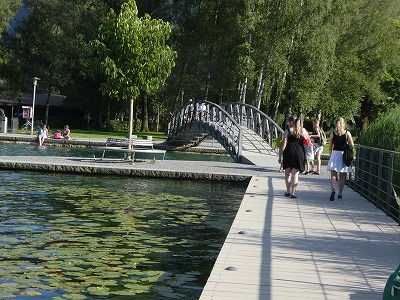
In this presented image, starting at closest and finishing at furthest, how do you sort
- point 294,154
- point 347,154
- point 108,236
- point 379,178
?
point 108,236 → point 379,178 → point 347,154 → point 294,154

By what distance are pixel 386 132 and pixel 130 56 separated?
41.7 feet

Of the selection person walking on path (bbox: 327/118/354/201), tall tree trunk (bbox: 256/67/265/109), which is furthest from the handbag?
tall tree trunk (bbox: 256/67/265/109)

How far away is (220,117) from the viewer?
34.1m

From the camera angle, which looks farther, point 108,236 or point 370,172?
point 370,172

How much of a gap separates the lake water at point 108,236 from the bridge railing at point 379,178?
2.95m

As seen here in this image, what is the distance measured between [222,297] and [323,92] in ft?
181

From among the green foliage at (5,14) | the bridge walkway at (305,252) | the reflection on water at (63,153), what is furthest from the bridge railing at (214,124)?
the green foliage at (5,14)

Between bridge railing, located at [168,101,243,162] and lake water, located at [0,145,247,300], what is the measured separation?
31.0 feet

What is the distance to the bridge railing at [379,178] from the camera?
14477mm

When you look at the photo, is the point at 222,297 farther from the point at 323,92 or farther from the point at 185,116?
the point at 323,92

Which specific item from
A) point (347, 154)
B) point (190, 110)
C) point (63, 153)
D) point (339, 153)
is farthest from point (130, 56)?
point (347, 154)

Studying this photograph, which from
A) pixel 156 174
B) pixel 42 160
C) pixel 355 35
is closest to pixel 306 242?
pixel 156 174

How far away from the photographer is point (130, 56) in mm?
27922

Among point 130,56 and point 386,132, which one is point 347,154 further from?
point 130,56
